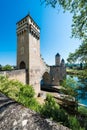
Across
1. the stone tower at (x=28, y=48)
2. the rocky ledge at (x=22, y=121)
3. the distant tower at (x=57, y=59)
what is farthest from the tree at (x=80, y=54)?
the distant tower at (x=57, y=59)

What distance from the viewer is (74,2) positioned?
721cm

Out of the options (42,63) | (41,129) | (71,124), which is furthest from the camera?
(42,63)

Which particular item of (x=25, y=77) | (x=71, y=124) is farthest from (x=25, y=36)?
(x=71, y=124)

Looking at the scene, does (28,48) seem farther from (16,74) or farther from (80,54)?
(80,54)

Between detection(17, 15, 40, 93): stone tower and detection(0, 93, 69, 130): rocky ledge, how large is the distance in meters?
22.2

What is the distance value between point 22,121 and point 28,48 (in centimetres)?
2260

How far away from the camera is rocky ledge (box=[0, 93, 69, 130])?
1.33 meters

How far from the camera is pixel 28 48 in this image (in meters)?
23.7

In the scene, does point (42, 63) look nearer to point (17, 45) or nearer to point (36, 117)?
point (17, 45)

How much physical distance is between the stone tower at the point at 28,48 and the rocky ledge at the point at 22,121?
72.8ft

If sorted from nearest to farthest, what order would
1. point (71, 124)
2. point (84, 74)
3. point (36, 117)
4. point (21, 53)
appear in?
point (36, 117)
point (71, 124)
point (84, 74)
point (21, 53)

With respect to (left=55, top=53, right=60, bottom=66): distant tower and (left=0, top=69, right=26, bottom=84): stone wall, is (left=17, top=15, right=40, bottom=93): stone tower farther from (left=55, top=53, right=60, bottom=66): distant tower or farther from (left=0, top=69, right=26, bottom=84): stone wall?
(left=55, top=53, right=60, bottom=66): distant tower

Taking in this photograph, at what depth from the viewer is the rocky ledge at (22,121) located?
133 cm

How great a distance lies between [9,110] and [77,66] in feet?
34.4
